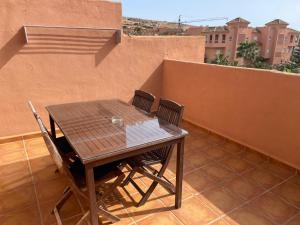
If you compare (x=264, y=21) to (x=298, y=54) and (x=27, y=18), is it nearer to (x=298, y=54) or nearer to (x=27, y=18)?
(x=298, y=54)

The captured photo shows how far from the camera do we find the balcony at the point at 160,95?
2.32 m

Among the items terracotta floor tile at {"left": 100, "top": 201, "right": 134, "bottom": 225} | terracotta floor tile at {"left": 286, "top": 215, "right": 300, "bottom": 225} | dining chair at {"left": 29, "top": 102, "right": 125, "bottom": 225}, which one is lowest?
terracotta floor tile at {"left": 100, "top": 201, "right": 134, "bottom": 225}

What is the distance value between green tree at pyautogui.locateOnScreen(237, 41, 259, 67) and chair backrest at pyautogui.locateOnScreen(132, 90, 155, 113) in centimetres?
3290

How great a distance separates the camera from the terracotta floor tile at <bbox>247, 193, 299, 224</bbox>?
7.21ft

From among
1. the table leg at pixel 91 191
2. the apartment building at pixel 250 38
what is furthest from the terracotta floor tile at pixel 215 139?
the apartment building at pixel 250 38

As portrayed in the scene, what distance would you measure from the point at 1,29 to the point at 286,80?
13.6 ft

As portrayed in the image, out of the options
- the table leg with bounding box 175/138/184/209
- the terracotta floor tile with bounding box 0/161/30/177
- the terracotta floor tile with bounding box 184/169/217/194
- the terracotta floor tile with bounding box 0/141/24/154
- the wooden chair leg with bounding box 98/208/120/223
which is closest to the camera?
A: the wooden chair leg with bounding box 98/208/120/223

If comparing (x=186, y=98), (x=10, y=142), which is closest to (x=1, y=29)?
(x=10, y=142)

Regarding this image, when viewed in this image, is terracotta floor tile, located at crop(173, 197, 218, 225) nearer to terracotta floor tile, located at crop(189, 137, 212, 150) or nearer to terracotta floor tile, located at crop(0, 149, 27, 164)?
terracotta floor tile, located at crop(189, 137, 212, 150)

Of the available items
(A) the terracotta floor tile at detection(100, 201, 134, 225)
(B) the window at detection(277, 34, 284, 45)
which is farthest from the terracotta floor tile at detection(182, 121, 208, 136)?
(B) the window at detection(277, 34, 284, 45)

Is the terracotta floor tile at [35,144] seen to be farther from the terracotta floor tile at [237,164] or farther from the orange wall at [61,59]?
the terracotta floor tile at [237,164]

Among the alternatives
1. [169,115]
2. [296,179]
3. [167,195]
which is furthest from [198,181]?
[296,179]

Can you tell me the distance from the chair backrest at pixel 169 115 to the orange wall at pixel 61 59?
2.23 m

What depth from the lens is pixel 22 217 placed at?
7.21 feet
